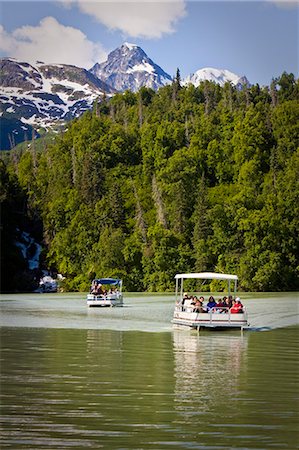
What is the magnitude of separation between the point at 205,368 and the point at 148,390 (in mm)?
4950

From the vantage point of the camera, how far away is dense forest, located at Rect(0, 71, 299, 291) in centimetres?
10181

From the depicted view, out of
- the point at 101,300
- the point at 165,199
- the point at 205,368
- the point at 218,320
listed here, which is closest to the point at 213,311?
the point at 218,320

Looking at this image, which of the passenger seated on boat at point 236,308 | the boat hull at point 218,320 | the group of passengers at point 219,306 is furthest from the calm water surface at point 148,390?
the group of passengers at point 219,306

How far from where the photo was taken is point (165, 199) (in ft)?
382

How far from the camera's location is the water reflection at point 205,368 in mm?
18375

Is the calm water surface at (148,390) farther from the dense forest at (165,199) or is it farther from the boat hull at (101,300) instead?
the dense forest at (165,199)

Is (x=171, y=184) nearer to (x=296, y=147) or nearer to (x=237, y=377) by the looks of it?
(x=296, y=147)

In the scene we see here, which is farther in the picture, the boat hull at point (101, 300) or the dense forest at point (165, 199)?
the dense forest at point (165, 199)

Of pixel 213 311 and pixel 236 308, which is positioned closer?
pixel 236 308

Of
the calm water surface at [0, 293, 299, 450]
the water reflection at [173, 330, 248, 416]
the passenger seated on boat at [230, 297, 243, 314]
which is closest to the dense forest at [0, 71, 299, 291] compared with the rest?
the passenger seated on boat at [230, 297, 243, 314]

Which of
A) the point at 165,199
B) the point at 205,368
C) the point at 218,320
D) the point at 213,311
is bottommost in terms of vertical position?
the point at 205,368

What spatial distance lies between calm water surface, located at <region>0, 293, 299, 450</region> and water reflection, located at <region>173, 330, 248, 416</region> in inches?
1.3

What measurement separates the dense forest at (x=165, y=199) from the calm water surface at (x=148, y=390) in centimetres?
6502

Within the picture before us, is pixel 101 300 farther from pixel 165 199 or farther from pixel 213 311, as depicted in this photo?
pixel 165 199
